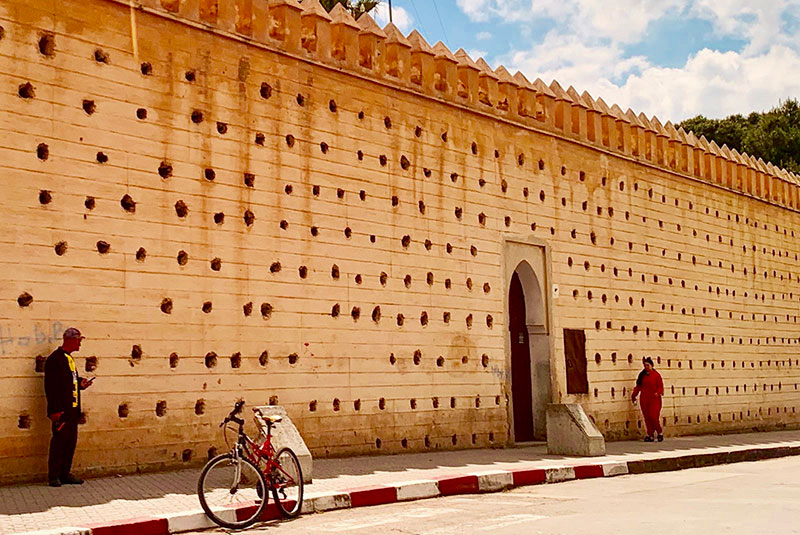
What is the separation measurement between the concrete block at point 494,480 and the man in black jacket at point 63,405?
4.09 meters

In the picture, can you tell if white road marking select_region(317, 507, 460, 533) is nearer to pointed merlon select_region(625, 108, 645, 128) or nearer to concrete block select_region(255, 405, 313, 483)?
concrete block select_region(255, 405, 313, 483)

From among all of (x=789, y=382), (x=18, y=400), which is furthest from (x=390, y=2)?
(x=18, y=400)

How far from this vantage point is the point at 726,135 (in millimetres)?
47594

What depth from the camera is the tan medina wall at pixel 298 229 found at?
970 cm

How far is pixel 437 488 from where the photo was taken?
32.5 ft

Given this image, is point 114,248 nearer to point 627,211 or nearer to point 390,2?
point 627,211

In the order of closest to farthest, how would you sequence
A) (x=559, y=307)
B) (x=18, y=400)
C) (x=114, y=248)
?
1. (x=18, y=400)
2. (x=114, y=248)
3. (x=559, y=307)

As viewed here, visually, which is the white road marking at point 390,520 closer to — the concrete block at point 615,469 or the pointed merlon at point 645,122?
the concrete block at point 615,469

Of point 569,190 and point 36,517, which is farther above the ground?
point 569,190

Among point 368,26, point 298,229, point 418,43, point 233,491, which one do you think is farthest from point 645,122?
point 233,491

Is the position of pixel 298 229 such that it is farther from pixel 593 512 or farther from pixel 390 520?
pixel 593 512

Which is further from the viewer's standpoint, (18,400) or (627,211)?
(627,211)

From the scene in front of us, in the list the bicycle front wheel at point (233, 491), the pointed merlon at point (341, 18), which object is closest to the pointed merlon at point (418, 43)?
the pointed merlon at point (341, 18)

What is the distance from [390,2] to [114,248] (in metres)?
22.6
